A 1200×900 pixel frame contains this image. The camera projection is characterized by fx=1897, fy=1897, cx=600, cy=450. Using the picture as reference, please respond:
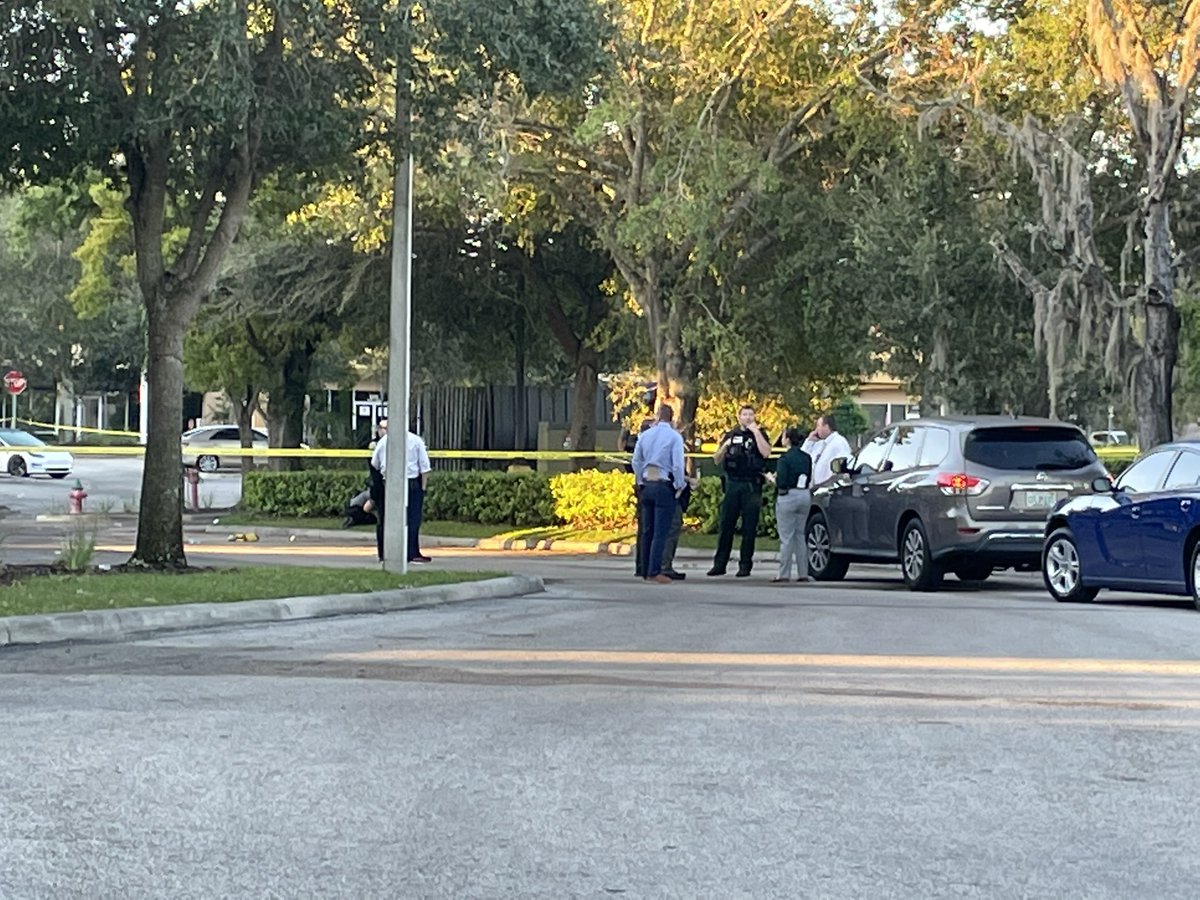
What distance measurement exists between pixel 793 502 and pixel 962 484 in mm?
2337

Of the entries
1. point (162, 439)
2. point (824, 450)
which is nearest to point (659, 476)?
point (824, 450)

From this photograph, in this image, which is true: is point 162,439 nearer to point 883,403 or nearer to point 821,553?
point 821,553

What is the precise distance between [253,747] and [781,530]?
1270 centimetres

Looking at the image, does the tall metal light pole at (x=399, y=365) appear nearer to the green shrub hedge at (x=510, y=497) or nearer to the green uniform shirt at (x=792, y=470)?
the green uniform shirt at (x=792, y=470)

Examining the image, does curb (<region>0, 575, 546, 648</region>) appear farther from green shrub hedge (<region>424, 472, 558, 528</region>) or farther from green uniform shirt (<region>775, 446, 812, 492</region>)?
green shrub hedge (<region>424, 472, 558, 528</region>)

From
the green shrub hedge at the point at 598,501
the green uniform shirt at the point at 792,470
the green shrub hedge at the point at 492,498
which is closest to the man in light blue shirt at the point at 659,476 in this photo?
the green uniform shirt at the point at 792,470

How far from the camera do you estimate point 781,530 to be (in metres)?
20.7

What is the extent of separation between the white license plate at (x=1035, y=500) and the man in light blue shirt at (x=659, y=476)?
137 inches

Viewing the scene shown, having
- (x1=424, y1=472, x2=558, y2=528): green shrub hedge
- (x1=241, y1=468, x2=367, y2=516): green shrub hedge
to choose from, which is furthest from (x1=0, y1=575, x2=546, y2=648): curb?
(x1=241, y1=468, x2=367, y2=516): green shrub hedge

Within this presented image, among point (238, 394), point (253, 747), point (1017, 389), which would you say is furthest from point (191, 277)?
point (238, 394)

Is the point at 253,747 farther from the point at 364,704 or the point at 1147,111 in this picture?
the point at 1147,111

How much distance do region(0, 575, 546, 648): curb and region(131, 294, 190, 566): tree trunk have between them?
282 cm

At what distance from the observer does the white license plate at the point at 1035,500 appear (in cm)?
1862

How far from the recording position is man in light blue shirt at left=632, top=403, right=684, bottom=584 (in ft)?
64.5
